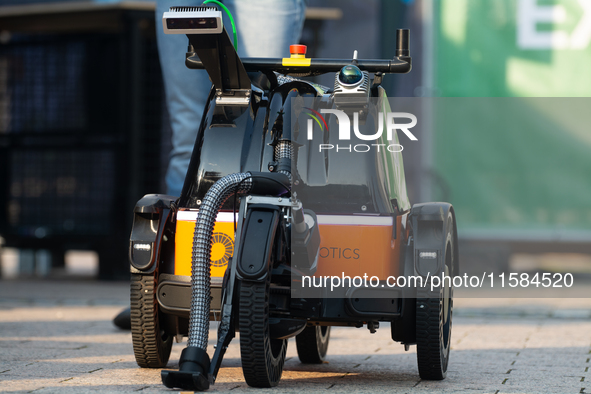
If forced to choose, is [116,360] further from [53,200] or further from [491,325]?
[53,200]

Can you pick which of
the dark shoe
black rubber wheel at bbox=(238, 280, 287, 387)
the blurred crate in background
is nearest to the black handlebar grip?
black rubber wheel at bbox=(238, 280, 287, 387)

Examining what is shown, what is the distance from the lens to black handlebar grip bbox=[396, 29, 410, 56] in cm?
287

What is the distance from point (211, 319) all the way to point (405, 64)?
1.06 m

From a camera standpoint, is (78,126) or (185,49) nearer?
(185,49)

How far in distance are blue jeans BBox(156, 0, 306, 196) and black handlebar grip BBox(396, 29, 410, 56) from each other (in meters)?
0.89

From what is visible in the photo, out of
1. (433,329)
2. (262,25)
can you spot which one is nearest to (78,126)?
(262,25)

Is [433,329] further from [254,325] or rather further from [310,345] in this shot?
[310,345]

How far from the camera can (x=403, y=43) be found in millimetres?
2883

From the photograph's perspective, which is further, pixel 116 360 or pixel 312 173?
pixel 116 360

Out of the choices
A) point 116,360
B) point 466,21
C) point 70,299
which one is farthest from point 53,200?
point 116,360

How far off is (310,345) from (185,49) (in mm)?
1415

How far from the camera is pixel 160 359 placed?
2.81 meters

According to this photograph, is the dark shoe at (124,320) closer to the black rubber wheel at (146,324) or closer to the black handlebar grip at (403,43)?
the black rubber wheel at (146,324)

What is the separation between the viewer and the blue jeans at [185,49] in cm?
365
